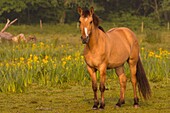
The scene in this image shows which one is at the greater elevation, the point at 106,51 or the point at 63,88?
the point at 106,51

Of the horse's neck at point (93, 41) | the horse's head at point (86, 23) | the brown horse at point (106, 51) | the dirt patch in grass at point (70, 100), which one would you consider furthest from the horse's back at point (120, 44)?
the dirt patch in grass at point (70, 100)

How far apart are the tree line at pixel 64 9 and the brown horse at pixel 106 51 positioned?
48.5 metres

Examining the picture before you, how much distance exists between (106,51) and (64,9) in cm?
5660

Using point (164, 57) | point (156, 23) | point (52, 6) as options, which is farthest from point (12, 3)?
point (164, 57)

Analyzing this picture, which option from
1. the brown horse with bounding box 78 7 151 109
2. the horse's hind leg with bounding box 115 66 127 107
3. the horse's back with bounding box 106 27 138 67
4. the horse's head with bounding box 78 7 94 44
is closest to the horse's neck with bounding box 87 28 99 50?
the brown horse with bounding box 78 7 151 109

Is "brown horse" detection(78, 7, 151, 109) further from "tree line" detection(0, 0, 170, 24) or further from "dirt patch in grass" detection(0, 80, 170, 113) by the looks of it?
"tree line" detection(0, 0, 170, 24)

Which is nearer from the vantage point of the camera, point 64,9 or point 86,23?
point 86,23

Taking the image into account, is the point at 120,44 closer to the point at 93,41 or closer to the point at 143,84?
the point at 93,41

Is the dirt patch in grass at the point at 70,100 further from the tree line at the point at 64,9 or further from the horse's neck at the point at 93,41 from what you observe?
the tree line at the point at 64,9

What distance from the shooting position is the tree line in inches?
2482

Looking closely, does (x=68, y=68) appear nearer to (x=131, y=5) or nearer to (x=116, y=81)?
(x=116, y=81)

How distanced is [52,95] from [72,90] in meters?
0.99

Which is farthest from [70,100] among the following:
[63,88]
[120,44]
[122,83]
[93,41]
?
[93,41]

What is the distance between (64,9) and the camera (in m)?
67.7
